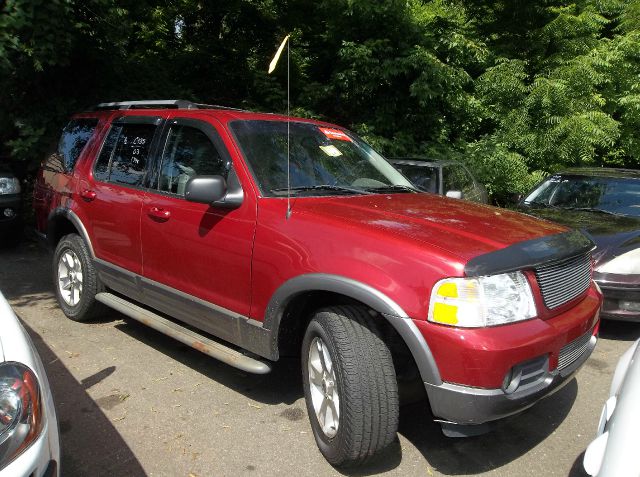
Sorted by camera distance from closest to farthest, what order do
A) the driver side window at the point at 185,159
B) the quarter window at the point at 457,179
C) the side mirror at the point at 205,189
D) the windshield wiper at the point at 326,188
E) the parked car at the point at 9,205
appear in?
the side mirror at the point at 205,189, the windshield wiper at the point at 326,188, the driver side window at the point at 185,159, the parked car at the point at 9,205, the quarter window at the point at 457,179

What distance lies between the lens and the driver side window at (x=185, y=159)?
3.73 metres

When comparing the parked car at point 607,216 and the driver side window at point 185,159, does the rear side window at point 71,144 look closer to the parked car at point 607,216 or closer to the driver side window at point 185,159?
the driver side window at point 185,159

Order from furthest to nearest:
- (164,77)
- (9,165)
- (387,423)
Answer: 1. (164,77)
2. (9,165)
3. (387,423)

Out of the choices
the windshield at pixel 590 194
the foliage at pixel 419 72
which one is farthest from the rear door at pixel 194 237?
the foliage at pixel 419 72

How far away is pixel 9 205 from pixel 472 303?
655 cm

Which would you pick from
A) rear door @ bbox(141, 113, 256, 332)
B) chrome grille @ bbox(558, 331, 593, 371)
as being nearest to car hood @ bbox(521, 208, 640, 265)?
chrome grille @ bbox(558, 331, 593, 371)

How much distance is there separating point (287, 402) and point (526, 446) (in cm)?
150

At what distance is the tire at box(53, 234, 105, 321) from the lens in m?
4.72

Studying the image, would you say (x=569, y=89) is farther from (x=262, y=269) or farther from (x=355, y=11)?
(x=262, y=269)

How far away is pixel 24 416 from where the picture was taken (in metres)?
1.97

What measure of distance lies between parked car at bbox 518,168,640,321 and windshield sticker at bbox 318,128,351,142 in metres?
2.47

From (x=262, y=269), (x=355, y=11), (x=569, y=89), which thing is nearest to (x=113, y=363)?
(x=262, y=269)

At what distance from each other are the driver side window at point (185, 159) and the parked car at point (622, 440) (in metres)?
2.56

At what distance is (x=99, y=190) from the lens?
4535 mm
